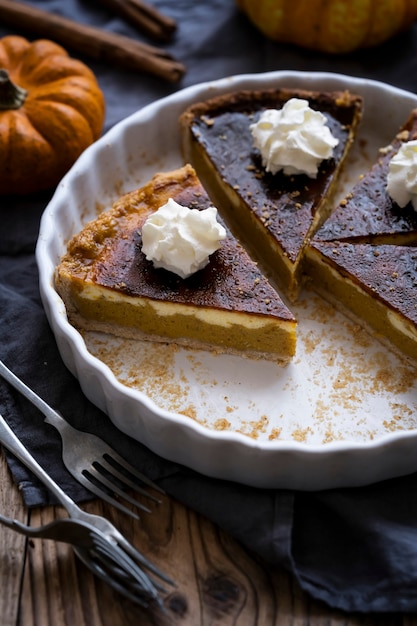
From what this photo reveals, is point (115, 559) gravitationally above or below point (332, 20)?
below

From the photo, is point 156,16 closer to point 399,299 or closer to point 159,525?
point 399,299

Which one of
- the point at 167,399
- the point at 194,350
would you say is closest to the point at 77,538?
the point at 167,399

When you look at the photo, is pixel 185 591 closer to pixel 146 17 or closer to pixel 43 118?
pixel 43 118

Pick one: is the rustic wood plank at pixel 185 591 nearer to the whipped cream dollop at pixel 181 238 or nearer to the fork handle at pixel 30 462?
the fork handle at pixel 30 462

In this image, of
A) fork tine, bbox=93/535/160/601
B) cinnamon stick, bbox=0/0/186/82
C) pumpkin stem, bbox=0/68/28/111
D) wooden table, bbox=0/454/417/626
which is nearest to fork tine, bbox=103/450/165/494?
wooden table, bbox=0/454/417/626

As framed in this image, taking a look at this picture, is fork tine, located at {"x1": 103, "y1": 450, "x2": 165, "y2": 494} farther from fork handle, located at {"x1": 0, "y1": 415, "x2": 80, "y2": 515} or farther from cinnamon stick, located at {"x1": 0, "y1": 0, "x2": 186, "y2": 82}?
cinnamon stick, located at {"x1": 0, "y1": 0, "x2": 186, "y2": 82}

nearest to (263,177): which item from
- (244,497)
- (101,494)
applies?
(244,497)
